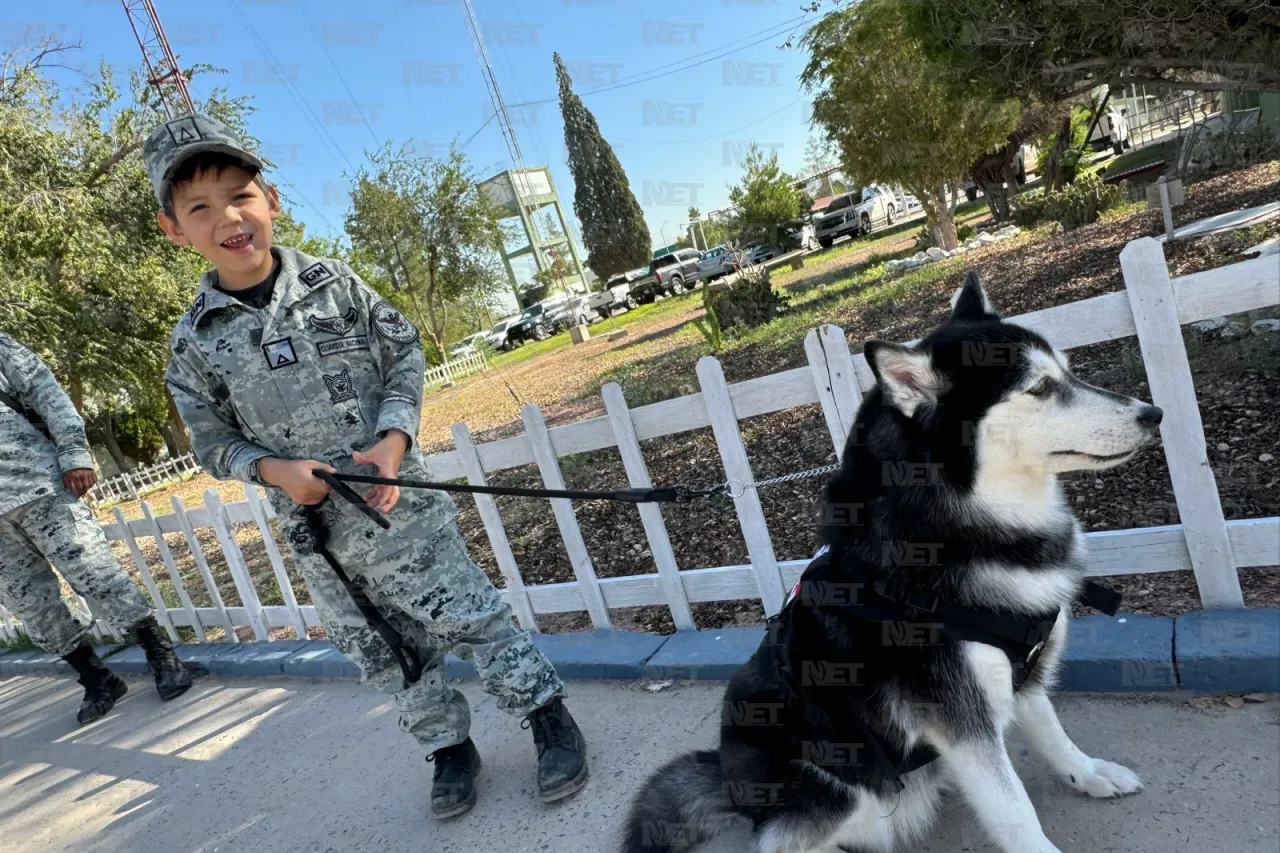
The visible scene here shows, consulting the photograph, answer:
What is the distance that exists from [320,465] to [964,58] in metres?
6.32

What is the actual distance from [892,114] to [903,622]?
565 inches

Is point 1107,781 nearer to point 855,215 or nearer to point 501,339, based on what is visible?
point 855,215

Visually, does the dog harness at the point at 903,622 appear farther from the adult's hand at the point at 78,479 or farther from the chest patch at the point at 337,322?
the adult's hand at the point at 78,479

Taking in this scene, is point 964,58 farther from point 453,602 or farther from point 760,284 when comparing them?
point 453,602

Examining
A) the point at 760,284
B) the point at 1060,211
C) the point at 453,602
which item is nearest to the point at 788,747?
the point at 453,602

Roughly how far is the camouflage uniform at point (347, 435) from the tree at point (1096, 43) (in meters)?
5.49

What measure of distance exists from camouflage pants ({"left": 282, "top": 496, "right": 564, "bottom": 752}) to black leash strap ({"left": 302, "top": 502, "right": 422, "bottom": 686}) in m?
0.03

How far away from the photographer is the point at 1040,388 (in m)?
1.73

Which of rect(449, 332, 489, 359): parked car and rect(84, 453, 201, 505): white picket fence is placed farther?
rect(449, 332, 489, 359): parked car

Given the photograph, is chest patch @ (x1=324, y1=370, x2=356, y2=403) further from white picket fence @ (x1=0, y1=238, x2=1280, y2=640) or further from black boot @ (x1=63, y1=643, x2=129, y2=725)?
black boot @ (x1=63, y1=643, x2=129, y2=725)

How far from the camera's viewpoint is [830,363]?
2.83m

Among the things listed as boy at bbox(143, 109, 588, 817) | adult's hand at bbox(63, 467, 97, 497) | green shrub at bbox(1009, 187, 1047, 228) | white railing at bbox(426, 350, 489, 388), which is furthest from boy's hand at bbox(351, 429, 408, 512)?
white railing at bbox(426, 350, 489, 388)

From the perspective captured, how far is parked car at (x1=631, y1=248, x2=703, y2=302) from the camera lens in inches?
1265

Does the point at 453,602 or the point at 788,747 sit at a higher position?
the point at 453,602
